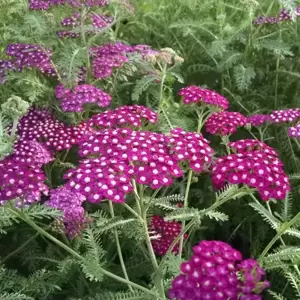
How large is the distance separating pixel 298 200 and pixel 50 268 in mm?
1311

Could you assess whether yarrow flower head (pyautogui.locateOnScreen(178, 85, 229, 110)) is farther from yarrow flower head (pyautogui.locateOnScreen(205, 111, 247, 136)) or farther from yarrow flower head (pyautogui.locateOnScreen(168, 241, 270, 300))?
yarrow flower head (pyautogui.locateOnScreen(168, 241, 270, 300))

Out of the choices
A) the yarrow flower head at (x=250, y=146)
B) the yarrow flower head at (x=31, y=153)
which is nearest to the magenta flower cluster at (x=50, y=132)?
the yarrow flower head at (x=31, y=153)

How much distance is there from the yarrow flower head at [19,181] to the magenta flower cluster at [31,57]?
3.37 ft

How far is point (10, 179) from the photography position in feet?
6.07

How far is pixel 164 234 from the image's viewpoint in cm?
243

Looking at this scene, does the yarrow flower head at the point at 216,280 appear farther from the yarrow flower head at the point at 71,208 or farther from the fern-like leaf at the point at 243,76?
the fern-like leaf at the point at 243,76

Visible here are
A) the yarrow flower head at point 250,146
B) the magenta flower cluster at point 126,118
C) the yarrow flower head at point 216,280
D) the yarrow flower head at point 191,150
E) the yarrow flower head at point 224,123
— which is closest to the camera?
the yarrow flower head at point 216,280

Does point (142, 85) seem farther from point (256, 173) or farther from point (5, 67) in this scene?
point (256, 173)

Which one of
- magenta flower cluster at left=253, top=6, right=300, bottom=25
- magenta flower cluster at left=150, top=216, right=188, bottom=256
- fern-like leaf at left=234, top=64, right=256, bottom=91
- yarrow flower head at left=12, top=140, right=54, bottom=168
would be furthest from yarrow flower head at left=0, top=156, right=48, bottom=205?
magenta flower cluster at left=253, top=6, right=300, bottom=25

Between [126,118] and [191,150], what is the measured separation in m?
0.39

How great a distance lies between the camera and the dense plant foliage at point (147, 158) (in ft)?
6.02

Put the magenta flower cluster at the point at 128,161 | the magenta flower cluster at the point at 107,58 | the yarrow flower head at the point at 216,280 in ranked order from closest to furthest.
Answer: the yarrow flower head at the point at 216,280 < the magenta flower cluster at the point at 128,161 < the magenta flower cluster at the point at 107,58

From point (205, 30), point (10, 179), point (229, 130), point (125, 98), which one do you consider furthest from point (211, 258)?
point (205, 30)

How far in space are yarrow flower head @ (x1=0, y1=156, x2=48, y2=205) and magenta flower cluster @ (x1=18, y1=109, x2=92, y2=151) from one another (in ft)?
1.46
